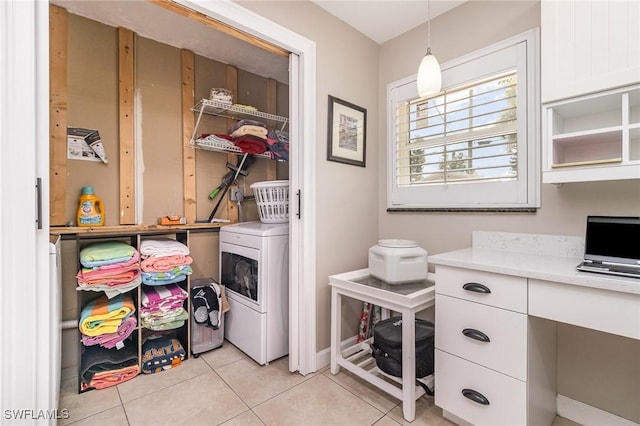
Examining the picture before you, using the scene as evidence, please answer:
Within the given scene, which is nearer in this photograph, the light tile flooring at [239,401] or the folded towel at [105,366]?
the light tile flooring at [239,401]

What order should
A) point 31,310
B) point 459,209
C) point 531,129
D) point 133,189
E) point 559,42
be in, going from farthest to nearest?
1. point 133,189
2. point 459,209
3. point 531,129
4. point 559,42
5. point 31,310

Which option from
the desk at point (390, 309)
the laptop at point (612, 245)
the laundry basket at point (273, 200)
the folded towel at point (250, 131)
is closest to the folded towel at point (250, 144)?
the folded towel at point (250, 131)

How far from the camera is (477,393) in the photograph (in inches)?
53.4

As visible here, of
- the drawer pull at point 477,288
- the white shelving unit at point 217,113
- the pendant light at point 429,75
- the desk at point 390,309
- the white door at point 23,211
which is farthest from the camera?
the white shelving unit at point 217,113

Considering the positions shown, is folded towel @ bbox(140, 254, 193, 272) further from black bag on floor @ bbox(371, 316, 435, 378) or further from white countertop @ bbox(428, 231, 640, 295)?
white countertop @ bbox(428, 231, 640, 295)

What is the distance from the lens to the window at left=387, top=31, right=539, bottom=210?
66.6 inches

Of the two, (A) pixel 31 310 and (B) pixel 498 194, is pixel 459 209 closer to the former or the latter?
(B) pixel 498 194

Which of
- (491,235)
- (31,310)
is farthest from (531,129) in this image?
(31,310)

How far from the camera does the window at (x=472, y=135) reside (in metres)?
1.69

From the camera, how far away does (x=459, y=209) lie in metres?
1.97

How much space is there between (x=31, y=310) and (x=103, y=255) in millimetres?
821

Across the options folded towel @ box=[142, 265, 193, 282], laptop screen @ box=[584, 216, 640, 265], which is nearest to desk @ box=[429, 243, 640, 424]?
laptop screen @ box=[584, 216, 640, 265]

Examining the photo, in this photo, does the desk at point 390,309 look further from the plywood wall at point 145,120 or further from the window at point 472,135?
Answer: the plywood wall at point 145,120

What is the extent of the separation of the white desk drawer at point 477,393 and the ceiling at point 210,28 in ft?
7.24
